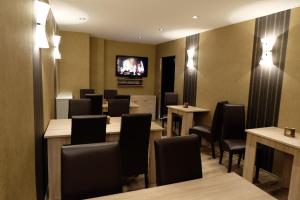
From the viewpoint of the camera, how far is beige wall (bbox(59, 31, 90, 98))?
202 inches

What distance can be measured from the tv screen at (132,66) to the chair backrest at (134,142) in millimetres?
4232

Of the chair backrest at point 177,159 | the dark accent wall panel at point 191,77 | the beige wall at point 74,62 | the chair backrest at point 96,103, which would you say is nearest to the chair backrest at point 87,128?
the chair backrest at point 177,159

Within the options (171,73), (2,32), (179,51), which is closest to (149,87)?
(171,73)

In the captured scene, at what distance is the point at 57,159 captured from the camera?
86.2 inches

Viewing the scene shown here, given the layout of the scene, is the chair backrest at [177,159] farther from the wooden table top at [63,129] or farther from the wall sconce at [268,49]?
the wall sconce at [268,49]

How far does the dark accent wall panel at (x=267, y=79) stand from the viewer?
2893 millimetres

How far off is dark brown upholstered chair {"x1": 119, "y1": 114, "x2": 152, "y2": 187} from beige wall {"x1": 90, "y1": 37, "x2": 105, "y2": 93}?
397 cm

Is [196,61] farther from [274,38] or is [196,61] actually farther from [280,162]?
[280,162]

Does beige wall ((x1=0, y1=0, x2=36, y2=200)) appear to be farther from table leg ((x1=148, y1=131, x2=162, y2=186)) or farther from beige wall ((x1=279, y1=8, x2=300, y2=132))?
beige wall ((x1=279, y1=8, x2=300, y2=132))

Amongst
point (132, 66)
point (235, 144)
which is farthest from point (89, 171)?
point (132, 66)

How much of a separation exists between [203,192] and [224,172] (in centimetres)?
213

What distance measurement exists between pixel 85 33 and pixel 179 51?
2.48 metres

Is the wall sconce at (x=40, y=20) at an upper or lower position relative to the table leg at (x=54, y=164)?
upper

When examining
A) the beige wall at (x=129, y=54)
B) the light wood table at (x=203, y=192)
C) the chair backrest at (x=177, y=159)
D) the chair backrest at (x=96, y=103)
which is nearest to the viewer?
the light wood table at (x=203, y=192)
